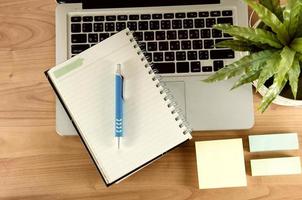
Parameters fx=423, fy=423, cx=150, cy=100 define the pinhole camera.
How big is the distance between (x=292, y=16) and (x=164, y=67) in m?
0.24

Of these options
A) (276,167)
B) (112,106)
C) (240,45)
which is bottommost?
(276,167)

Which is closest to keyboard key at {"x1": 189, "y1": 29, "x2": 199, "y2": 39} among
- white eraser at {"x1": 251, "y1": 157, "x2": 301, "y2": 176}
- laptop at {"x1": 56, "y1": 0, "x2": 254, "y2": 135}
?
laptop at {"x1": 56, "y1": 0, "x2": 254, "y2": 135}

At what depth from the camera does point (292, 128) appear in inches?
27.6

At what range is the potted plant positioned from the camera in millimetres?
526

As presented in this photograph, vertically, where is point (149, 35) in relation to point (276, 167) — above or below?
above

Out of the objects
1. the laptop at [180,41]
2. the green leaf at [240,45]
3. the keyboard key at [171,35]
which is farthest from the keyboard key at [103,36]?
the green leaf at [240,45]

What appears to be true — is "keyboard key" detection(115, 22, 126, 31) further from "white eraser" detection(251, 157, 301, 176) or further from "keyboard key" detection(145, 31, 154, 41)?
"white eraser" detection(251, 157, 301, 176)

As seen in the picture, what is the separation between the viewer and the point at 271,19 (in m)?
0.53

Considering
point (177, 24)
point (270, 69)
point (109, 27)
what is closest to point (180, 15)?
point (177, 24)

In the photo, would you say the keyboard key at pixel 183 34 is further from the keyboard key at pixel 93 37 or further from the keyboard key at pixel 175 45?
the keyboard key at pixel 93 37

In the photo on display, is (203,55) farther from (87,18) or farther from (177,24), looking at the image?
(87,18)

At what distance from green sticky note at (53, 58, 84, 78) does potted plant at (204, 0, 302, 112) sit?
23 centimetres

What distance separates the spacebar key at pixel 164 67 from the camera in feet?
A: 2.31

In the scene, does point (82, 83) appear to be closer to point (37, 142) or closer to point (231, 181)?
point (37, 142)
